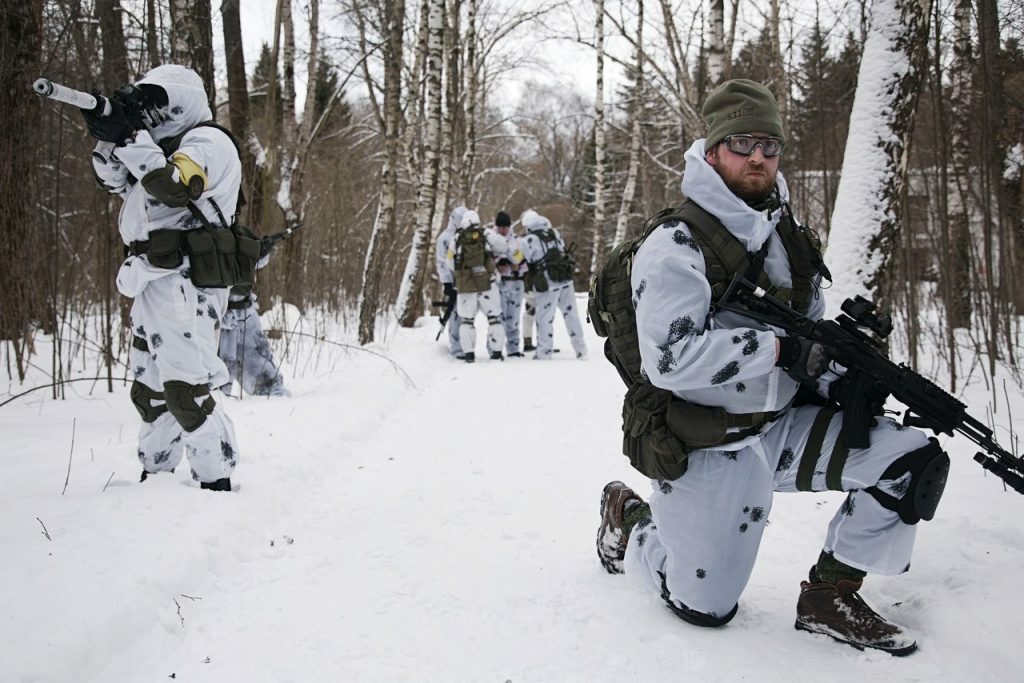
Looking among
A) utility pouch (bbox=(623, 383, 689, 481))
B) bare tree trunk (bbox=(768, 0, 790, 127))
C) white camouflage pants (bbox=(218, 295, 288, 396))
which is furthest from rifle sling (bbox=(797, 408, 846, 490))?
bare tree trunk (bbox=(768, 0, 790, 127))

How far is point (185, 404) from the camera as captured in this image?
3.18m

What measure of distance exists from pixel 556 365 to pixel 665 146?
19.6 m

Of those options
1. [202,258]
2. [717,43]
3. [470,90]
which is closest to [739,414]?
[202,258]

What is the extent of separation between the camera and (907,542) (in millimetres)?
2184

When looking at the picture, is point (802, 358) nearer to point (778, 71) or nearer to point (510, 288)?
point (510, 288)

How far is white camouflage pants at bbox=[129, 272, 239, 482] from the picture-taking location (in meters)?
3.19

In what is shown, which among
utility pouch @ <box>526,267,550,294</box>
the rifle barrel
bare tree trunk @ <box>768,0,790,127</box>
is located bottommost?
utility pouch @ <box>526,267,550,294</box>

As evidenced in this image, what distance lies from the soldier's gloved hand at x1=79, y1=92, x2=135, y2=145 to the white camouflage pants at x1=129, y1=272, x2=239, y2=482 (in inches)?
25.5

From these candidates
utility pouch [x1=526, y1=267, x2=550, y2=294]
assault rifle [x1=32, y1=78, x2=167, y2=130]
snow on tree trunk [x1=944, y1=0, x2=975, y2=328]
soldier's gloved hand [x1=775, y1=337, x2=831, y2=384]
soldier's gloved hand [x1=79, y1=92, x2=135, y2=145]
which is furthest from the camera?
utility pouch [x1=526, y1=267, x2=550, y2=294]

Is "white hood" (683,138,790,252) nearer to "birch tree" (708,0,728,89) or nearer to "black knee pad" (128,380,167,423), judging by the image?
"black knee pad" (128,380,167,423)

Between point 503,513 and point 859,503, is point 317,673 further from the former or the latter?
point 859,503

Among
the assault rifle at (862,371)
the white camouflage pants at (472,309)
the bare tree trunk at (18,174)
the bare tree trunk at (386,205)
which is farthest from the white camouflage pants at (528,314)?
the assault rifle at (862,371)

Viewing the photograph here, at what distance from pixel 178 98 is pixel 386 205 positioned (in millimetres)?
6635

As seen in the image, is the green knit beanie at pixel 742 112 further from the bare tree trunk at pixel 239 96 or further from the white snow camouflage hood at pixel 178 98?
the bare tree trunk at pixel 239 96
